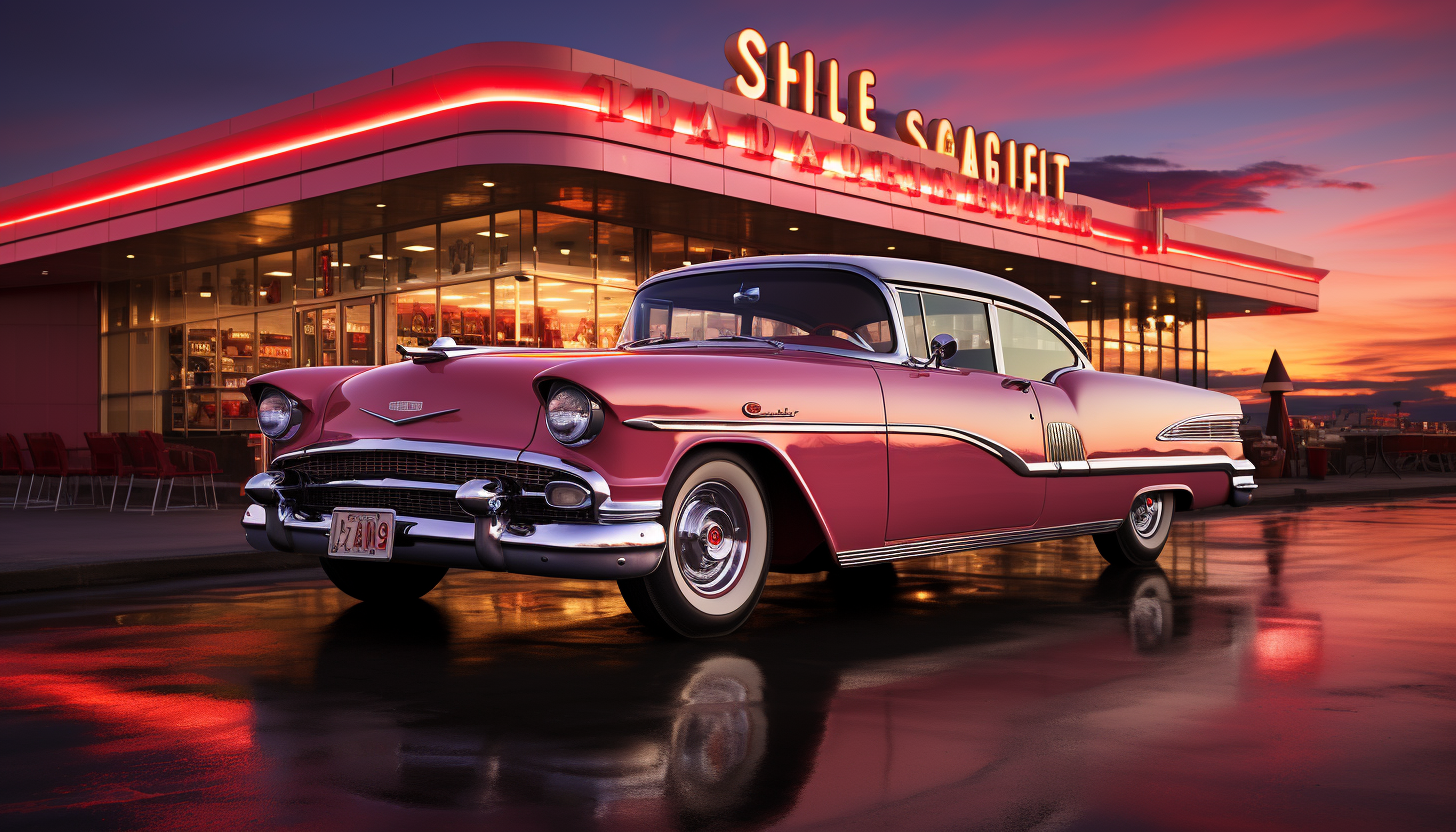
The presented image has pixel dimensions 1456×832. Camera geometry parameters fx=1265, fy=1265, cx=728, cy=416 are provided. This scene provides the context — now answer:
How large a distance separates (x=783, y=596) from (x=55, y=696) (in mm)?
A: 3743

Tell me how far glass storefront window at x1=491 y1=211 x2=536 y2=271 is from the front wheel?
534 inches

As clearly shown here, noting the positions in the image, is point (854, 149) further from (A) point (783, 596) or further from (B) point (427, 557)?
(B) point (427, 557)

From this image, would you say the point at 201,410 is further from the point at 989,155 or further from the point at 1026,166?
the point at 1026,166

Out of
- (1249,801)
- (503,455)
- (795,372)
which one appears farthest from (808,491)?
(1249,801)

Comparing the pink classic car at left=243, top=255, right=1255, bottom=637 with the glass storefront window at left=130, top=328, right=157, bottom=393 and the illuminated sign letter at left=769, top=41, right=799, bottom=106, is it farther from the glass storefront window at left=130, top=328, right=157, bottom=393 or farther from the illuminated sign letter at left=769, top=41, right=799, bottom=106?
the glass storefront window at left=130, top=328, right=157, bottom=393

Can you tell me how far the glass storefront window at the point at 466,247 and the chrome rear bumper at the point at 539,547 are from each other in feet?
46.5

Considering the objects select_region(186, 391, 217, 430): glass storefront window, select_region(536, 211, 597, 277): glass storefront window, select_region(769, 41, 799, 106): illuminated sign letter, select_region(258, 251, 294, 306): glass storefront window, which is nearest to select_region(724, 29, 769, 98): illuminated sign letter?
select_region(769, 41, 799, 106): illuminated sign letter

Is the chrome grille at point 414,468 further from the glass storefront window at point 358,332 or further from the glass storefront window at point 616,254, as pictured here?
the glass storefront window at point 358,332

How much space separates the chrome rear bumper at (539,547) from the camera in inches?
186

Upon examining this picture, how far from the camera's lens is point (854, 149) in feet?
61.0

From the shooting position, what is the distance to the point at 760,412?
5328 mm

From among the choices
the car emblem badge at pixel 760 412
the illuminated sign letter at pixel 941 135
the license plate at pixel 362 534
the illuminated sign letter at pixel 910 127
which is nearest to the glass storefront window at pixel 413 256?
the illuminated sign letter at pixel 910 127

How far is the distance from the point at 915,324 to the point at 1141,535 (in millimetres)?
2905

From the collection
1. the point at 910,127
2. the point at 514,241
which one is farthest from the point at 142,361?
the point at 910,127
